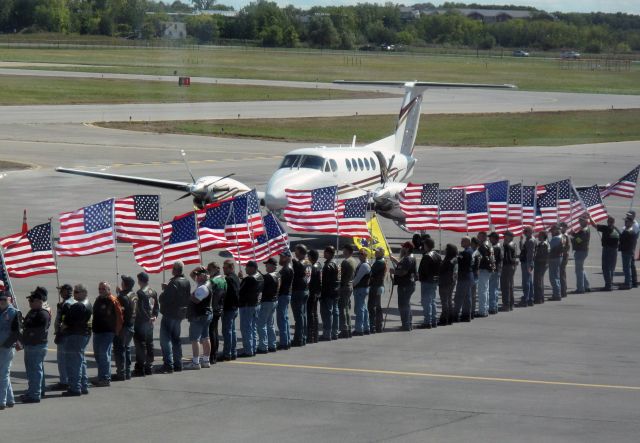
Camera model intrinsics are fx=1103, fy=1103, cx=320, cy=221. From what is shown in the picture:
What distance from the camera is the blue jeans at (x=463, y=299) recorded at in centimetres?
2242

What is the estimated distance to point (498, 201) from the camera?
2722cm

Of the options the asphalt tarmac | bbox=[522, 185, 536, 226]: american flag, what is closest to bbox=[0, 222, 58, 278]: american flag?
the asphalt tarmac

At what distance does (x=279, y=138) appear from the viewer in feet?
212

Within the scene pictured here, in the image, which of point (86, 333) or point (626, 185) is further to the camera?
point (626, 185)

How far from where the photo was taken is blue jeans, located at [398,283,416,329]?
2141 cm

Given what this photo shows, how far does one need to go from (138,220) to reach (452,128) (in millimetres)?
55908

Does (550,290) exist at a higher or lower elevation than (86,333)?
lower

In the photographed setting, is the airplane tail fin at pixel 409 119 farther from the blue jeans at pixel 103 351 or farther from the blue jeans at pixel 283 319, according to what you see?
the blue jeans at pixel 103 351

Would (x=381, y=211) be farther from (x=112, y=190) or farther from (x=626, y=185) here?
(x=112, y=190)

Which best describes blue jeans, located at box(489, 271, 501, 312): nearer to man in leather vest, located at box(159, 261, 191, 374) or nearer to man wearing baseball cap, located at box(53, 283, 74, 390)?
man in leather vest, located at box(159, 261, 191, 374)

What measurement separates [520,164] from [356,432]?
42666 mm

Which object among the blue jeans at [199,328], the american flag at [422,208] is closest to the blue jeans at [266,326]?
the blue jeans at [199,328]

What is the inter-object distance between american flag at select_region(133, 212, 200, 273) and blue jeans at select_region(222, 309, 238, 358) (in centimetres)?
233

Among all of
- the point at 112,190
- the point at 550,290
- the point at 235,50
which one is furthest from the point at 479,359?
the point at 235,50
